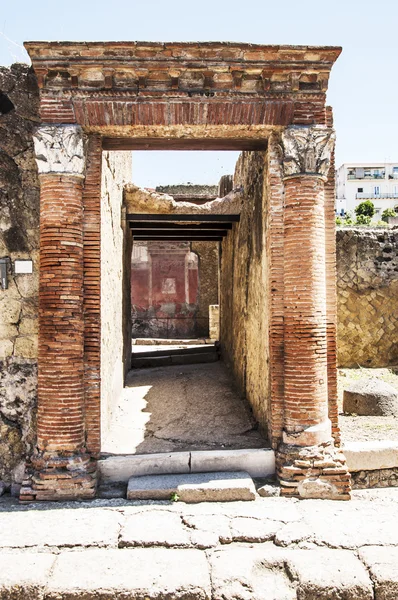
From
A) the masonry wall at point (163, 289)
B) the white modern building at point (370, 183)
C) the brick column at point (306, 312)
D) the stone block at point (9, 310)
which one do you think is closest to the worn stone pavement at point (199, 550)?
the brick column at point (306, 312)

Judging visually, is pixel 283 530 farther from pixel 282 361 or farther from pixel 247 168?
pixel 247 168

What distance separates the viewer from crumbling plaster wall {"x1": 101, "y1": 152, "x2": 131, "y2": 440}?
545cm

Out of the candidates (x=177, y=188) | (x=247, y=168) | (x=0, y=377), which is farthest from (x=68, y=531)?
(x=177, y=188)

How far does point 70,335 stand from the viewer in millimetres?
4516

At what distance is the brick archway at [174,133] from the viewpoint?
4.46 meters

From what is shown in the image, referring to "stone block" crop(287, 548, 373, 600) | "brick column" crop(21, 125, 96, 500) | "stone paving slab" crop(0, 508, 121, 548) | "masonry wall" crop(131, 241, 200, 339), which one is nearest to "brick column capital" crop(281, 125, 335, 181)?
"brick column" crop(21, 125, 96, 500)

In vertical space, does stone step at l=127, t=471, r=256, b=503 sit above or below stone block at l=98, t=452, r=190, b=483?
below

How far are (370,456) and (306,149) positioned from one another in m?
3.29

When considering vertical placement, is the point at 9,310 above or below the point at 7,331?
above

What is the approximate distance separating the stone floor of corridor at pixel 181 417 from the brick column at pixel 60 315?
63 centimetres

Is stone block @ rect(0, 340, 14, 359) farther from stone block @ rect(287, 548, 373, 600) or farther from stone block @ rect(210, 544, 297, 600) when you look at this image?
stone block @ rect(287, 548, 373, 600)

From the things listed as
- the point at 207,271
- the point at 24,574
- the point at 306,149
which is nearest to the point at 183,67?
the point at 306,149

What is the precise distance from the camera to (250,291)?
21.3ft

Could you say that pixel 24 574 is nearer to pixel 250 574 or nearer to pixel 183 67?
pixel 250 574
